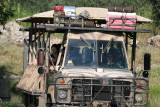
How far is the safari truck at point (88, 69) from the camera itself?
1009 centimetres

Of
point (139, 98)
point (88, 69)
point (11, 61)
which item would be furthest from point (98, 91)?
point (11, 61)

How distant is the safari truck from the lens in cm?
1009

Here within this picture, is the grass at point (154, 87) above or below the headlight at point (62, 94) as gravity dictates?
below

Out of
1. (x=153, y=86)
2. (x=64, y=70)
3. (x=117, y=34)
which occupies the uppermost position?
(x=117, y=34)

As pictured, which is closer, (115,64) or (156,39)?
(115,64)

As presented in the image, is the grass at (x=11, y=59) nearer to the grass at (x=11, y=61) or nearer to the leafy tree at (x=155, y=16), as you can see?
the grass at (x=11, y=61)

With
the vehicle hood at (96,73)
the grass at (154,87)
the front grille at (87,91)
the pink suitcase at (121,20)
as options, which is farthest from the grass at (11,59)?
the front grille at (87,91)

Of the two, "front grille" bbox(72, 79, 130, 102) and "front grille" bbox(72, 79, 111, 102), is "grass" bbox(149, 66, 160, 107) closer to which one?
"front grille" bbox(72, 79, 130, 102)

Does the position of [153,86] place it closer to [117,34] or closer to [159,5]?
[117,34]

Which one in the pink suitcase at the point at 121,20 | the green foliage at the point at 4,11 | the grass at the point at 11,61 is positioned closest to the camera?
the pink suitcase at the point at 121,20

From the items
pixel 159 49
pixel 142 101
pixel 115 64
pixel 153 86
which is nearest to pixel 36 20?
pixel 115 64

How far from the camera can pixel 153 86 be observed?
18.4 m

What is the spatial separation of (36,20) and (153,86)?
23.6 feet

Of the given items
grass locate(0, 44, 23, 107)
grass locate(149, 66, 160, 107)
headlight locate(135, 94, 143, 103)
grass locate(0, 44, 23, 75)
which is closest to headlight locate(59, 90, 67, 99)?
headlight locate(135, 94, 143, 103)
